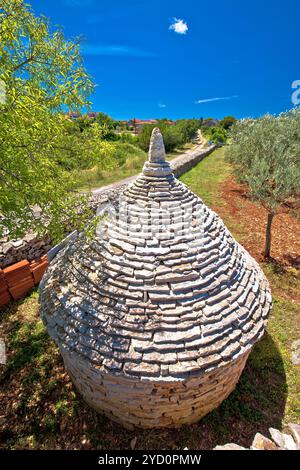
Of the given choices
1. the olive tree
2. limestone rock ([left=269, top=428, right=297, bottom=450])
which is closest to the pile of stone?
limestone rock ([left=269, top=428, right=297, bottom=450])

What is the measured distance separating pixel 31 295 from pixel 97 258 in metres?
5.81

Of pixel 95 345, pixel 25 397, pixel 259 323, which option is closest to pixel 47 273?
pixel 95 345

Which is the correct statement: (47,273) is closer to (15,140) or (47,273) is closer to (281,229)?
(15,140)

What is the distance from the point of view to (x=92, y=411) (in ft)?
20.2

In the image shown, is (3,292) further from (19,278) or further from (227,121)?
(227,121)

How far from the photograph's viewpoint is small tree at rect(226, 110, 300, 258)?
38.1 feet

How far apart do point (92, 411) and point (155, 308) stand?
3.39 m

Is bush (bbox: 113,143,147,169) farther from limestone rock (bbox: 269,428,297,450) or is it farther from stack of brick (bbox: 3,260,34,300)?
limestone rock (bbox: 269,428,297,450)

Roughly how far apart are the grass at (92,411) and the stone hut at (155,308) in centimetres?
37

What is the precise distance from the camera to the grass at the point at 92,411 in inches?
223

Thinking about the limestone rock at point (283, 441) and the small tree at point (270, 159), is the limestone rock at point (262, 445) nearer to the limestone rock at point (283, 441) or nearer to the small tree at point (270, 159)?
the limestone rock at point (283, 441)

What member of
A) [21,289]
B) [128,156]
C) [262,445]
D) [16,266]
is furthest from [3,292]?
[128,156]

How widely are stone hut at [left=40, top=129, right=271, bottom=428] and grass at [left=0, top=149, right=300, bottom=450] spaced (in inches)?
14.6

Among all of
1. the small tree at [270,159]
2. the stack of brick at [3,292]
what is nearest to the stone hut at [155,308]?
the stack of brick at [3,292]
